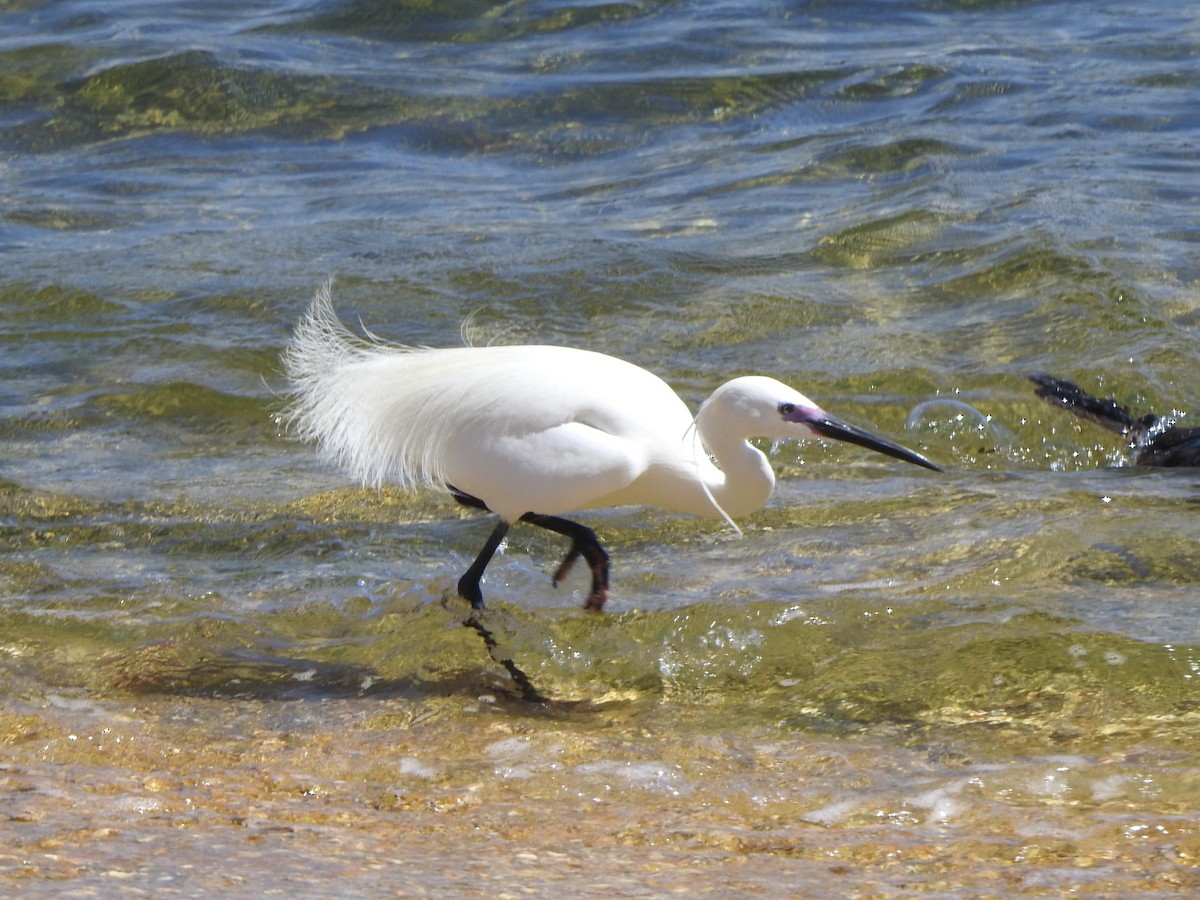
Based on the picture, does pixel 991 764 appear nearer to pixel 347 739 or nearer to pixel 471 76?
pixel 347 739

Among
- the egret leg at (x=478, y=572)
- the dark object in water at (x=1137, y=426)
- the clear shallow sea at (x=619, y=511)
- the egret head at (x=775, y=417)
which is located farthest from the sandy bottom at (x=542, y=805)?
the dark object in water at (x=1137, y=426)

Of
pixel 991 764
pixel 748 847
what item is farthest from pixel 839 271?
pixel 748 847

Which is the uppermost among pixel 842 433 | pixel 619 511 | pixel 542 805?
pixel 842 433

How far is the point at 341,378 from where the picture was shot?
5.66 meters

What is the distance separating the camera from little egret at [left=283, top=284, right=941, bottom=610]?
5023 mm

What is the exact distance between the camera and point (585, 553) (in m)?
5.52

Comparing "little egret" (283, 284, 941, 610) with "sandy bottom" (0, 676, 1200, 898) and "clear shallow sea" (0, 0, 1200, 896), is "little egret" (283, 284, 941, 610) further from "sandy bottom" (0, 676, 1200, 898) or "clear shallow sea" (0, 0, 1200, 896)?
"sandy bottom" (0, 676, 1200, 898)

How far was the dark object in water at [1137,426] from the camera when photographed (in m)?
6.82

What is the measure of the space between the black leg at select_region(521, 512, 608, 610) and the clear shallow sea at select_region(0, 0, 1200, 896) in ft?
0.40

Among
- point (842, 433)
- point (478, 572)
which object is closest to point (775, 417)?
point (842, 433)

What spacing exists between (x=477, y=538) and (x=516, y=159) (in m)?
6.37

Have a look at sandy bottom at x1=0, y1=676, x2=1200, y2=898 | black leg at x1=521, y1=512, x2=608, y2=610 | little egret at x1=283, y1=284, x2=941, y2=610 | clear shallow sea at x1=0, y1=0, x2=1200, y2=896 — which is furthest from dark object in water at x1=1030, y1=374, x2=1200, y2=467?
sandy bottom at x1=0, y1=676, x2=1200, y2=898

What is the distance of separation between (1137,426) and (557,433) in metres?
3.35

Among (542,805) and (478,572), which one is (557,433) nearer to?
(478,572)
